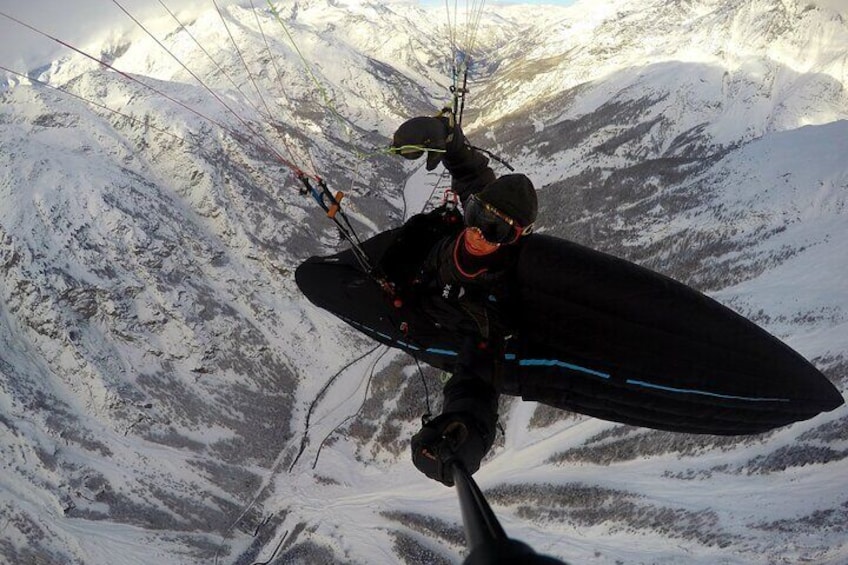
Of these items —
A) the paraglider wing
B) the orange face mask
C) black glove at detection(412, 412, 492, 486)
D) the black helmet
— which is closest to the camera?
black glove at detection(412, 412, 492, 486)

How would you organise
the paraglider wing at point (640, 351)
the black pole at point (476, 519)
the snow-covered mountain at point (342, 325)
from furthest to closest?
the snow-covered mountain at point (342, 325) < the paraglider wing at point (640, 351) < the black pole at point (476, 519)

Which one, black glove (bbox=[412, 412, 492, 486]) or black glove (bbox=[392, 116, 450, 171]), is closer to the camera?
black glove (bbox=[412, 412, 492, 486])

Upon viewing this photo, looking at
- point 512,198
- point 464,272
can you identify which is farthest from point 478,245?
point 512,198

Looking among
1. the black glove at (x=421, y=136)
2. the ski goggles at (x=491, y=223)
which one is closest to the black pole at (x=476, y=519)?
the ski goggles at (x=491, y=223)

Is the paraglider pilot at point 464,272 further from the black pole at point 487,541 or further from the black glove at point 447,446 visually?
the black pole at point 487,541

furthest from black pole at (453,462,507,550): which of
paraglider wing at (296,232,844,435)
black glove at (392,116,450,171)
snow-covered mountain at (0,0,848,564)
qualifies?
snow-covered mountain at (0,0,848,564)

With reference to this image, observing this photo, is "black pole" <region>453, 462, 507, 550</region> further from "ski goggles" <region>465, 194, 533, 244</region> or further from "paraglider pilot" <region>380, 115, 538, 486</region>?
"ski goggles" <region>465, 194, 533, 244</region>

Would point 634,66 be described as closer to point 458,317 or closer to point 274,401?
point 274,401
